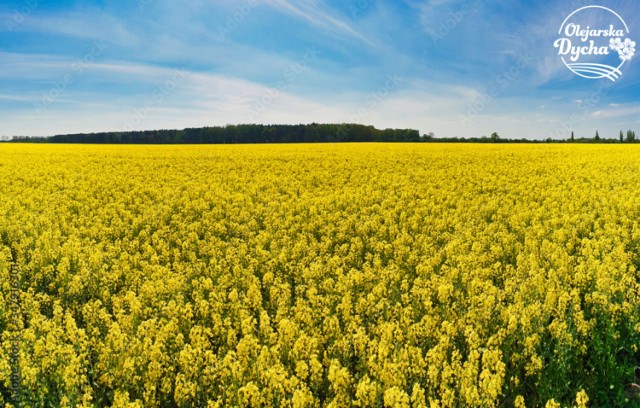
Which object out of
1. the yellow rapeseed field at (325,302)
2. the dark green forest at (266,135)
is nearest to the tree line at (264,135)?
the dark green forest at (266,135)

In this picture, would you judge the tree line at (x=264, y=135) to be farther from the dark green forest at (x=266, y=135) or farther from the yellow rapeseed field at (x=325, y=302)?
the yellow rapeseed field at (x=325, y=302)

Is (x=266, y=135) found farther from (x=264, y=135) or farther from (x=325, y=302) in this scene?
(x=325, y=302)

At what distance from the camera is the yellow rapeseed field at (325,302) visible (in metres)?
5.58

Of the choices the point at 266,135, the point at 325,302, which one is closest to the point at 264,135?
the point at 266,135

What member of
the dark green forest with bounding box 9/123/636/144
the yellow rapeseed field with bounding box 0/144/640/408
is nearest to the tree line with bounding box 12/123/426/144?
the dark green forest with bounding box 9/123/636/144

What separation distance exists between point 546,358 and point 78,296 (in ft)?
29.2

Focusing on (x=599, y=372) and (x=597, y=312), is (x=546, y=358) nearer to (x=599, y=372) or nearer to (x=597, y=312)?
(x=599, y=372)

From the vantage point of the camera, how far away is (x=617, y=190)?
1867cm

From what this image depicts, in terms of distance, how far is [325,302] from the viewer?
771 centimetres

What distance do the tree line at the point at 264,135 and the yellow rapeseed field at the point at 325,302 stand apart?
7876 centimetres

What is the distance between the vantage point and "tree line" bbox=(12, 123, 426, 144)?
96.1 metres

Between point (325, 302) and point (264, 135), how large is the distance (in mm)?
93805

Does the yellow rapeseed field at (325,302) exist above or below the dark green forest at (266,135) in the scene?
below

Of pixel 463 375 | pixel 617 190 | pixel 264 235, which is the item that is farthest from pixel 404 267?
pixel 617 190
